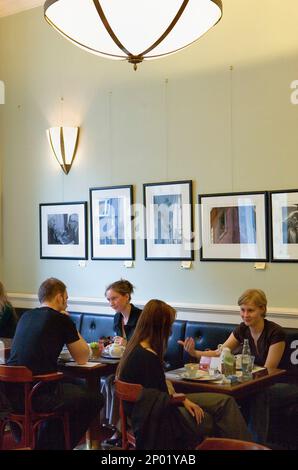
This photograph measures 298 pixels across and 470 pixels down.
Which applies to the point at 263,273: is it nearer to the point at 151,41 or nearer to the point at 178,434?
the point at 178,434

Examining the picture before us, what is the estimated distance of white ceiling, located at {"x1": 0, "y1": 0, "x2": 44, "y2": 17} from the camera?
756cm

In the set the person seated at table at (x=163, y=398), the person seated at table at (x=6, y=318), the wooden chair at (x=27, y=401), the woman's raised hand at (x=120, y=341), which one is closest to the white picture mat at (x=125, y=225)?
the person seated at table at (x=6, y=318)

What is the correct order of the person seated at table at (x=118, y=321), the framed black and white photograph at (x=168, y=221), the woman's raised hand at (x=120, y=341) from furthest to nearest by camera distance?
the framed black and white photograph at (x=168, y=221), the person seated at table at (x=118, y=321), the woman's raised hand at (x=120, y=341)

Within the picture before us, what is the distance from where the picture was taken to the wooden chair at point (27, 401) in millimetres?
4555

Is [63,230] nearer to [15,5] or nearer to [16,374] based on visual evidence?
[15,5]

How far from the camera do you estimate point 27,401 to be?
4.63 metres

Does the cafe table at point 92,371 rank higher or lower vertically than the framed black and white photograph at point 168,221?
lower

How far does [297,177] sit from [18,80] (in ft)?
12.6

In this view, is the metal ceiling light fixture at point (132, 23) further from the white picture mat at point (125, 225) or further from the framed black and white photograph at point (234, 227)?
the white picture mat at point (125, 225)

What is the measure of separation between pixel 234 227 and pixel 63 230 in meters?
2.21

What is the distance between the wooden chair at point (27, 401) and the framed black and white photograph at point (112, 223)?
2.34 m

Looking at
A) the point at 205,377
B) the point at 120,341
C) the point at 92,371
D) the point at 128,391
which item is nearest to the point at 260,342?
the point at 205,377
